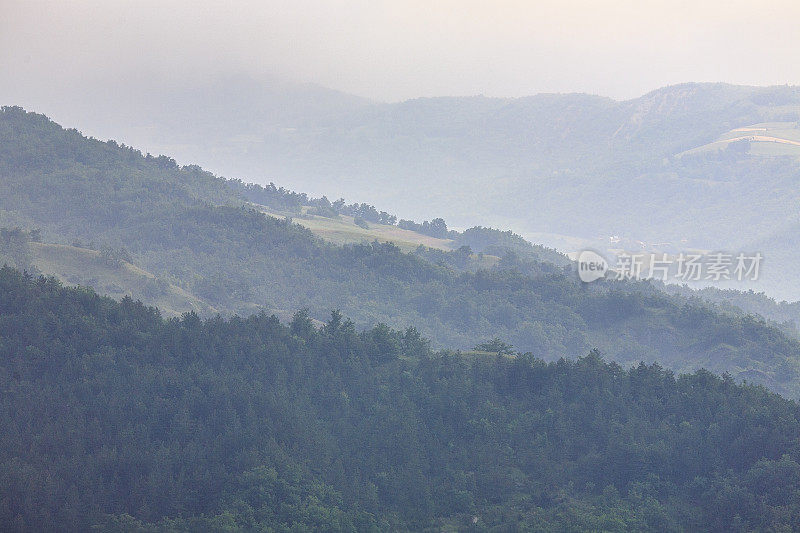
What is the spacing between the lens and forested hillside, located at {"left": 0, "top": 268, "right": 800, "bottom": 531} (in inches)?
1160

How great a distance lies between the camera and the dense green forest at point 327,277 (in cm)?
7394

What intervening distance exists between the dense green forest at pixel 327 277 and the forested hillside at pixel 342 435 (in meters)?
30.5

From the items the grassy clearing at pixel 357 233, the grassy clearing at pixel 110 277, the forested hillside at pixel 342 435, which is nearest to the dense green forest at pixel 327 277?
the grassy clearing at pixel 110 277

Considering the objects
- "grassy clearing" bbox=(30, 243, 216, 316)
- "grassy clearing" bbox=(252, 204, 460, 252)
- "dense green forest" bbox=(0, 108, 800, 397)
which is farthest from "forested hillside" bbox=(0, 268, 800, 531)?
"grassy clearing" bbox=(252, 204, 460, 252)

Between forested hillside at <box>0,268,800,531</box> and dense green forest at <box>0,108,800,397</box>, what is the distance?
30.5m

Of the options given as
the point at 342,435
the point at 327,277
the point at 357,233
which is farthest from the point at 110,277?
the point at 357,233

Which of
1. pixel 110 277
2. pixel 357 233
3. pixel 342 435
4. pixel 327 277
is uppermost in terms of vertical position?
pixel 357 233

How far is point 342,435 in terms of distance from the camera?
117 ft

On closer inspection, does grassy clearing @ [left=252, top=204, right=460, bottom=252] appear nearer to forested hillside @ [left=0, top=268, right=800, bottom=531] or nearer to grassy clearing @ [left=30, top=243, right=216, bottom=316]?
grassy clearing @ [left=30, top=243, right=216, bottom=316]

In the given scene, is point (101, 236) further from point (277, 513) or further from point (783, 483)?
point (783, 483)

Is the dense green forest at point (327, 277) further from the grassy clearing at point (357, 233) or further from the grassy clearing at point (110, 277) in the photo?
the grassy clearing at point (357, 233)

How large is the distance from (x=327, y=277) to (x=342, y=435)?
5694cm

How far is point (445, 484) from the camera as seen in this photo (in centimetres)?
3222

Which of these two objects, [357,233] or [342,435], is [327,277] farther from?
[342,435]
